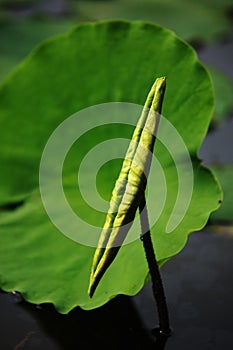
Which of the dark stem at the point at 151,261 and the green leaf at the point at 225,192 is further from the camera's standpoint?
the green leaf at the point at 225,192

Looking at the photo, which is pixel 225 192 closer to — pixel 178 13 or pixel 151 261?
pixel 151 261

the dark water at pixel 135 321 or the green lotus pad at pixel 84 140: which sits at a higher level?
the green lotus pad at pixel 84 140

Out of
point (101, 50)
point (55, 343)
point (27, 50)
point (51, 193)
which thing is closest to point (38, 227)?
point (51, 193)

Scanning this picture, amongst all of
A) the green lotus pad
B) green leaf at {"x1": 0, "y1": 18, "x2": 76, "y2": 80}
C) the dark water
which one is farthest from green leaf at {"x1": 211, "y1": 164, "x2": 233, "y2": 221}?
green leaf at {"x1": 0, "y1": 18, "x2": 76, "y2": 80}

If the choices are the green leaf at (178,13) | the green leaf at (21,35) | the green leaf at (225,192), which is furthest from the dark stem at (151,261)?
the green leaf at (178,13)

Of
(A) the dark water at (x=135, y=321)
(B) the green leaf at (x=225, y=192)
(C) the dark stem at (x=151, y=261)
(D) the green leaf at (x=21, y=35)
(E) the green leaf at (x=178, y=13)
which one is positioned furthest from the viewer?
(E) the green leaf at (x=178, y=13)

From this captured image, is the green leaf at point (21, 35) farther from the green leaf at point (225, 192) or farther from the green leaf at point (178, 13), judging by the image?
the green leaf at point (225, 192)
